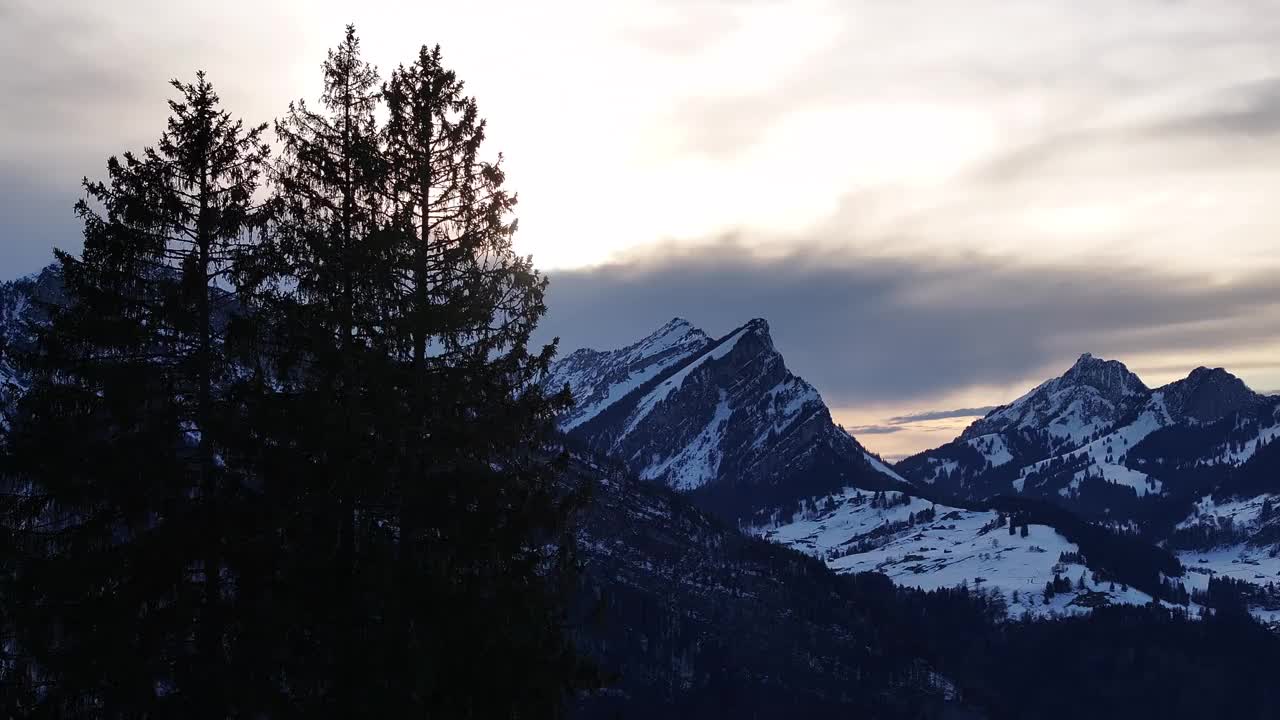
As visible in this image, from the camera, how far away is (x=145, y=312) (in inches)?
1497

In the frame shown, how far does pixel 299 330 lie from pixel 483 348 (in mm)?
5840


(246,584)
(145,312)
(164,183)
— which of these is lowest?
(246,584)

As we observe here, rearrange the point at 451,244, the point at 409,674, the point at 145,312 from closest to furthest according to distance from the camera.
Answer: the point at 409,674, the point at 145,312, the point at 451,244

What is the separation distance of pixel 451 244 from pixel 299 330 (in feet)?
19.1

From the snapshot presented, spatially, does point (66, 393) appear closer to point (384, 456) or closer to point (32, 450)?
point (32, 450)

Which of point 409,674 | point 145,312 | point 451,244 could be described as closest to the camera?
point 409,674

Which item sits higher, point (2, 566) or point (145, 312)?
point (145, 312)

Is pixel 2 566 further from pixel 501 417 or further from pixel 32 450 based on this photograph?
pixel 501 417

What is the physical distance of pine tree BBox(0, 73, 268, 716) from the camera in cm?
3588

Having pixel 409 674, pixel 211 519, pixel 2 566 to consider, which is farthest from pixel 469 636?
pixel 2 566

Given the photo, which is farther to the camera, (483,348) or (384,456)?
(483,348)

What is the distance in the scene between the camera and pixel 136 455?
120 feet

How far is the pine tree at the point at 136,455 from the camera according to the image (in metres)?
35.9

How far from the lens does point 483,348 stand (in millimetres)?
39969
